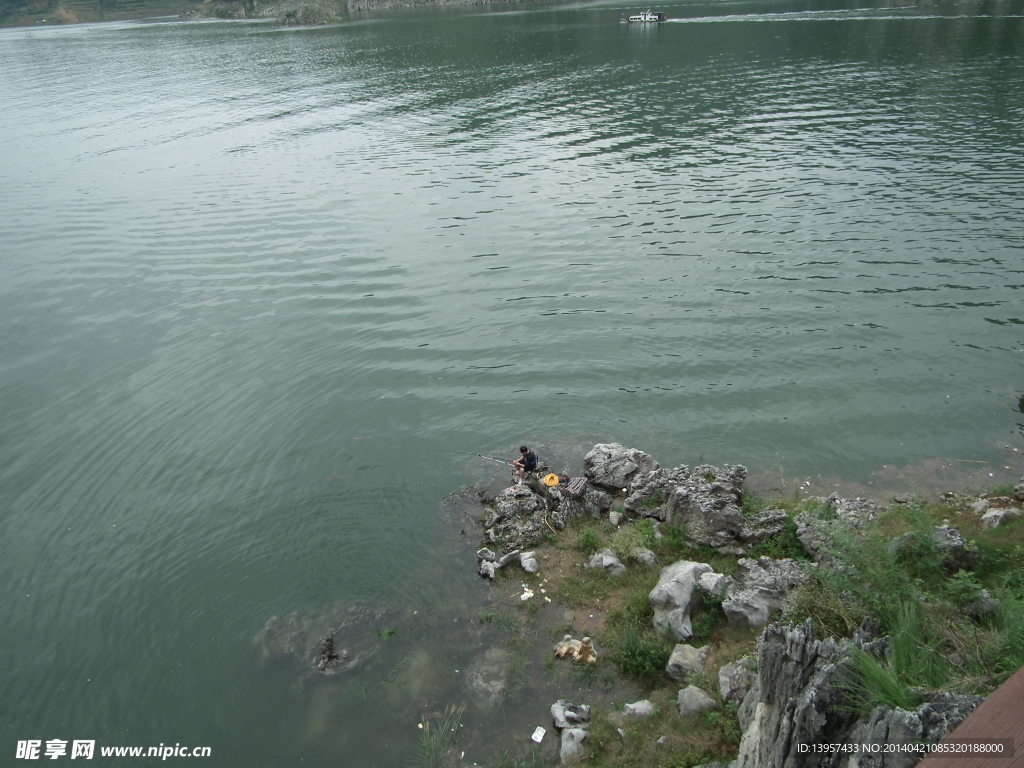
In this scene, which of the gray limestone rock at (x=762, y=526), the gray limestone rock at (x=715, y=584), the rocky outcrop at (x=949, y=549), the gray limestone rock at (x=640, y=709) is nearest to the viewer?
the gray limestone rock at (x=640, y=709)

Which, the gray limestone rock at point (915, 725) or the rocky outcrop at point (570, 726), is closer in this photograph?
the gray limestone rock at point (915, 725)

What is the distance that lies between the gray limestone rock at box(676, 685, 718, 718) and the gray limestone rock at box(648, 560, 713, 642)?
5.02ft

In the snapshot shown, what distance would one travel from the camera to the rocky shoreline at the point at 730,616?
8711 millimetres

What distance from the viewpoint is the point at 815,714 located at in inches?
334

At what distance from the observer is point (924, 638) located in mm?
10078

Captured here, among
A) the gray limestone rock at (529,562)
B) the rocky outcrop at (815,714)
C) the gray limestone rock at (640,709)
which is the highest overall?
the rocky outcrop at (815,714)

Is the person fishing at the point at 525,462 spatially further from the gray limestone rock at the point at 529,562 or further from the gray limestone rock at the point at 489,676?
the gray limestone rock at the point at 489,676

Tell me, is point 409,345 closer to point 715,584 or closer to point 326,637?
point 326,637

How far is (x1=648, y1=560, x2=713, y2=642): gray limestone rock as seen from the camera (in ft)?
45.3

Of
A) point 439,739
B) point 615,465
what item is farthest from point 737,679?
Result: point 615,465

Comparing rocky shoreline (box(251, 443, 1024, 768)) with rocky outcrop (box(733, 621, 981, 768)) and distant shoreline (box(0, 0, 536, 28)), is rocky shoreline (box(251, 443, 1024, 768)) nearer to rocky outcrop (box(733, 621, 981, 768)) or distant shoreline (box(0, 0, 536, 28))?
rocky outcrop (box(733, 621, 981, 768))

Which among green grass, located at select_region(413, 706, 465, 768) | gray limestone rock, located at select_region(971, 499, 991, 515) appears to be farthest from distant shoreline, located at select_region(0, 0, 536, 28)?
green grass, located at select_region(413, 706, 465, 768)

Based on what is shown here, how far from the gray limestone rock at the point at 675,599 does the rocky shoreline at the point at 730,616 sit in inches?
1.4

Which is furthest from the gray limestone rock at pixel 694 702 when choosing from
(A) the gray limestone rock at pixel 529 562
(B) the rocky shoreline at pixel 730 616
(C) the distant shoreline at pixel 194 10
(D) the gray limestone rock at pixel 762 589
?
(C) the distant shoreline at pixel 194 10
